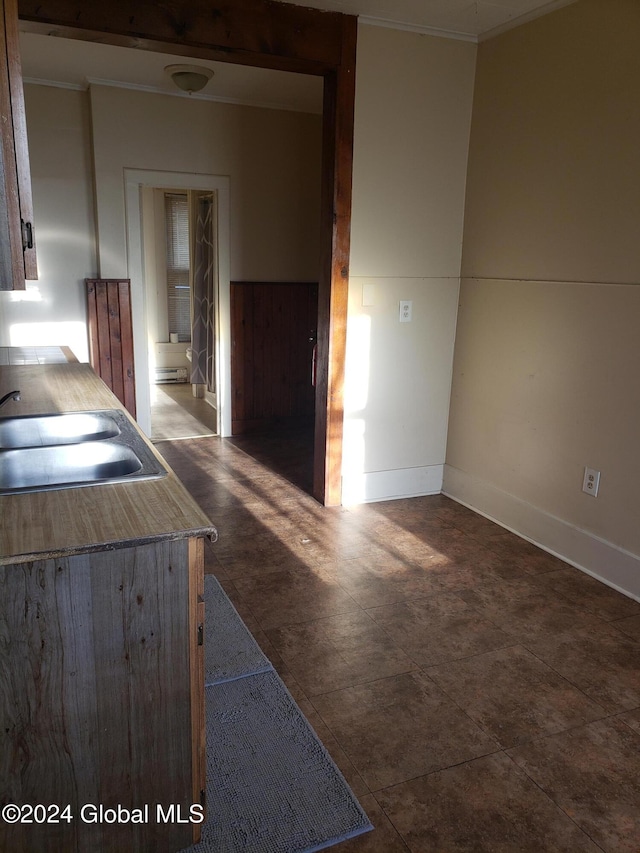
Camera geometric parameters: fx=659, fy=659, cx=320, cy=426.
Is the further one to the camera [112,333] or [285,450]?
[285,450]

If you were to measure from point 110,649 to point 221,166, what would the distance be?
A: 4.45 metres

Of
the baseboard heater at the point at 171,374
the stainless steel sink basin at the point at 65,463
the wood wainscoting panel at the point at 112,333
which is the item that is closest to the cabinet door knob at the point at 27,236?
the stainless steel sink basin at the point at 65,463

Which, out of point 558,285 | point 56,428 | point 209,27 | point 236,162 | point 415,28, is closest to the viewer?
point 56,428

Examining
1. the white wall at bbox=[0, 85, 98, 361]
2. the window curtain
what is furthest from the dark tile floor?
the window curtain

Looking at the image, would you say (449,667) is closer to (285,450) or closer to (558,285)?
(558,285)

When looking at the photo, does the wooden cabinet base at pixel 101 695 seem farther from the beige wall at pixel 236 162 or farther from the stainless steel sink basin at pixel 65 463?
the beige wall at pixel 236 162

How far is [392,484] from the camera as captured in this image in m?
4.11

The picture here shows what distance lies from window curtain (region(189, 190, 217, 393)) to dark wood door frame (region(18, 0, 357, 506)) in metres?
2.28

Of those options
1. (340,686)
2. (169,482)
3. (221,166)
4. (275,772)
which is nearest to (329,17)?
(221,166)

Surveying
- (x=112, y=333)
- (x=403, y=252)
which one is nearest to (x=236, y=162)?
(x=112, y=333)

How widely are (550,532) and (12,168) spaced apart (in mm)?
2924

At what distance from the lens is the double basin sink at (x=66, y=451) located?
6.50ft

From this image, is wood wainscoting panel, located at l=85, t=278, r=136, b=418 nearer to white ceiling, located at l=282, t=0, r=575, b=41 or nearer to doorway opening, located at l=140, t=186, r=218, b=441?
doorway opening, located at l=140, t=186, r=218, b=441

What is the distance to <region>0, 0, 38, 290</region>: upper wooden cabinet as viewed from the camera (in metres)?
1.38
